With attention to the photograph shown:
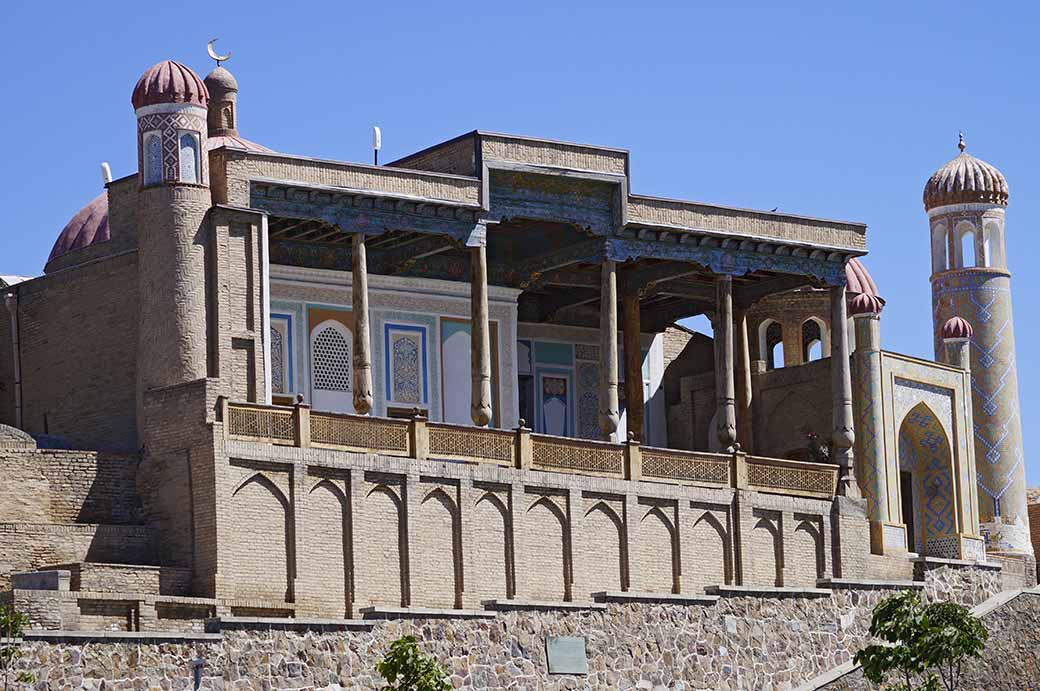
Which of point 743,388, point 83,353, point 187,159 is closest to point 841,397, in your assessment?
point 743,388

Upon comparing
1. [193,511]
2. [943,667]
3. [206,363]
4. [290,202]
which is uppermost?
[290,202]

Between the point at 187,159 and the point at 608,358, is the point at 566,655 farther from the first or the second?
the point at 187,159

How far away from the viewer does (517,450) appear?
1513 inches

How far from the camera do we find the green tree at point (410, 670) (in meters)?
30.6

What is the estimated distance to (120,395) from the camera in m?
37.2

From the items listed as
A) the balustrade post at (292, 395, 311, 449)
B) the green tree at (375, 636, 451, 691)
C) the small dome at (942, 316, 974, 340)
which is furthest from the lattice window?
the small dome at (942, 316, 974, 340)

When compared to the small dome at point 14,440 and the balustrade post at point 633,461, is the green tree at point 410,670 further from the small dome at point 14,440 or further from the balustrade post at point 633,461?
the balustrade post at point 633,461

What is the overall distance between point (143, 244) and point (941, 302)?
22.0 meters

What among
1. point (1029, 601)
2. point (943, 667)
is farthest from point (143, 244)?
point (1029, 601)

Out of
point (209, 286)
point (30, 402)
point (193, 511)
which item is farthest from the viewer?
point (30, 402)

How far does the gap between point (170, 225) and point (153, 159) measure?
0.99m

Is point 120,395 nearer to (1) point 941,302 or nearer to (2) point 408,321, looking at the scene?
(2) point 408,321

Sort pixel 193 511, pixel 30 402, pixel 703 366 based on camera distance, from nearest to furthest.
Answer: pixel 193 511 < pixel 30 402 < pixel 703 366

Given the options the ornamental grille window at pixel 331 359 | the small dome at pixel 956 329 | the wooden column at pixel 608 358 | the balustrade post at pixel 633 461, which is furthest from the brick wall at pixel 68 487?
the small dome at pixel 956 329
